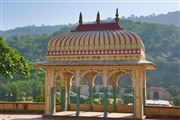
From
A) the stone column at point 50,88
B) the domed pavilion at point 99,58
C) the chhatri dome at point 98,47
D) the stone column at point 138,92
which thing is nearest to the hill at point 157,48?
the chhatri dome at point 98,47

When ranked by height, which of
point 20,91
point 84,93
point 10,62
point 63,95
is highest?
point 10,62

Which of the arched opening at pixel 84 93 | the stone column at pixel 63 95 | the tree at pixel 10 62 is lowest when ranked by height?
the arched opening at pixel 84 93

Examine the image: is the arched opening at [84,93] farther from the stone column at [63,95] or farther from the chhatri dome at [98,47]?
the chhatri dome at [98,47]

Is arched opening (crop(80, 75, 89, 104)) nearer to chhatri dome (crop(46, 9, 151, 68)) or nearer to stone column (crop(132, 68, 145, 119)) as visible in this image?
chhatri dome (crop(46, 9, 151, 68))

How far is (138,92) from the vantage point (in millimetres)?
16703

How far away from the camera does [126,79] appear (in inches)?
3679

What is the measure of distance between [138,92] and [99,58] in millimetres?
2855

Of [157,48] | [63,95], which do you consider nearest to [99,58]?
[63,95]

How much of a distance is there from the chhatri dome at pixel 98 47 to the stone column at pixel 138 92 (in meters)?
0.71

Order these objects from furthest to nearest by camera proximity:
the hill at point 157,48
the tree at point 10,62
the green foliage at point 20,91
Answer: the hill at point 157,48, the green foliage at point 20,91, the tree at point 10,62

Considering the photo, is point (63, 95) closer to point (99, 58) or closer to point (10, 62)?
point (99, 58)

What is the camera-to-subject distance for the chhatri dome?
17062 millimetres

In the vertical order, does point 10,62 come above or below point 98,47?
below

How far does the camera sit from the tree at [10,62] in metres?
14.2
